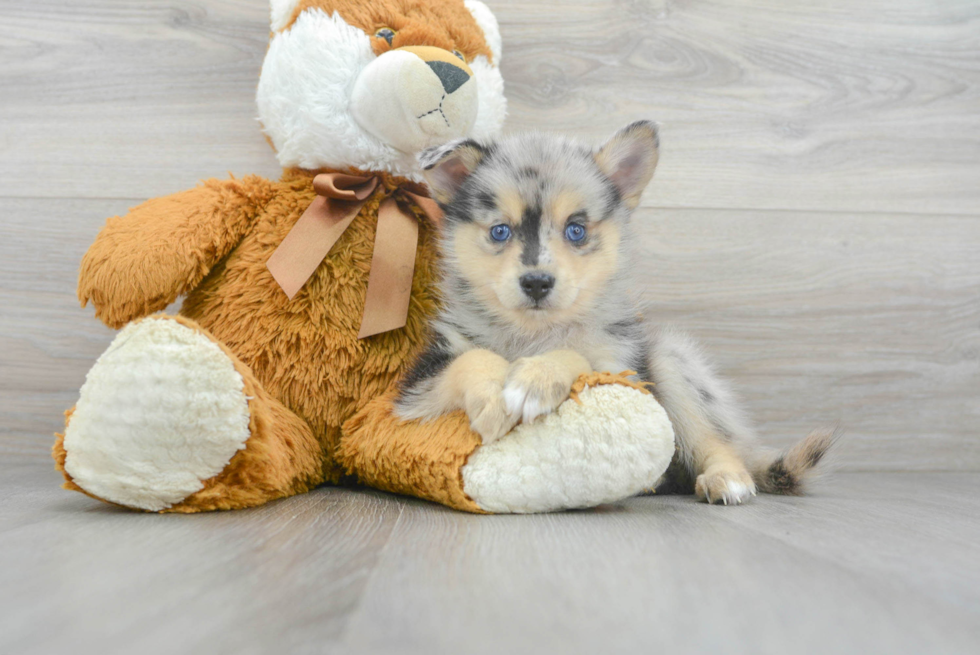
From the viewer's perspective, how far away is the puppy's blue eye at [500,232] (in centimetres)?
133

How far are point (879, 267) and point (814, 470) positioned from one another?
89 cm

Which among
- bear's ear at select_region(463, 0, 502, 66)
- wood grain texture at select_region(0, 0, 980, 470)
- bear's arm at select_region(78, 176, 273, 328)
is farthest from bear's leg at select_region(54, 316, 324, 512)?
bear's ear at select_region(463, 0, 502, 66)

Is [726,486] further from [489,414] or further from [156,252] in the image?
[156,252]

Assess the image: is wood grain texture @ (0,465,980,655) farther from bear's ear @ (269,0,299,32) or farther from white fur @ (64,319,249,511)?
bear's ear @ (269,0,299,32)

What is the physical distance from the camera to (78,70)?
1.88 m

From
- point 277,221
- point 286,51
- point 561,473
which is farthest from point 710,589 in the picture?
point 286,51

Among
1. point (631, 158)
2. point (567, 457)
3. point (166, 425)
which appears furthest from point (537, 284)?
point (166, 425)

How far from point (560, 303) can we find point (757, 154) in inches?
43.4

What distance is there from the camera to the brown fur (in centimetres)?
145

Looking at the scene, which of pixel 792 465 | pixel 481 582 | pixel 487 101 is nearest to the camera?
pixel 481 582

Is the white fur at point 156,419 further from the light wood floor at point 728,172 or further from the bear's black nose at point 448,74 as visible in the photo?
the bear's black nose at point 448,74

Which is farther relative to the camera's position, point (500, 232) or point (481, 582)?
point (500, 232)

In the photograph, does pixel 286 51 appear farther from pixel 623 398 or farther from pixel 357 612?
pixel 357 612

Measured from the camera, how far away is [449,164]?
4.71 ft
